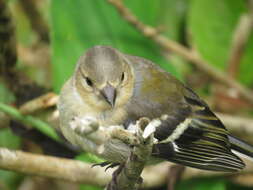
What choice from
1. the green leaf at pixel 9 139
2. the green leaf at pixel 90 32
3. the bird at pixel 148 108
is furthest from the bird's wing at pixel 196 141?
A: the green leaf at pixel 9 139

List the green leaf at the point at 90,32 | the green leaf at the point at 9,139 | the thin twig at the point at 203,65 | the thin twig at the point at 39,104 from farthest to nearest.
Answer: the thin twig at the point at 203,65
the green leaf at the point at 9,139
the green leaf at the point at 90,32
the thin twig at the point at 39,104

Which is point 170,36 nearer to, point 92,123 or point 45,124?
point 45,124

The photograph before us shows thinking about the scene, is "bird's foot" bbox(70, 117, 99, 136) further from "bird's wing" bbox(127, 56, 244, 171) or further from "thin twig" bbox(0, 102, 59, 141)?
"thin twig" bbox(0, 102, 59, 141)

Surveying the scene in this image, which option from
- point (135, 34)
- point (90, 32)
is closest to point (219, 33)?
point (135, 34)

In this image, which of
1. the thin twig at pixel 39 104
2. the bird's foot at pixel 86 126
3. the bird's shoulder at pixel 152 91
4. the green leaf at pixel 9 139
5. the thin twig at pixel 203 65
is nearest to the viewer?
the bird's foot at pixel 86 126

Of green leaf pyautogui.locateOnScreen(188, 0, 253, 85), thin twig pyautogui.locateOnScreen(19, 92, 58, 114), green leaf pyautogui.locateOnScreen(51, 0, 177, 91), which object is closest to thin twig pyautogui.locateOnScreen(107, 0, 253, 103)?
green leaf pyautogui.locateOnScreen(51, 0, 177, 91)

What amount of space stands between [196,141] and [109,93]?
0.91 m

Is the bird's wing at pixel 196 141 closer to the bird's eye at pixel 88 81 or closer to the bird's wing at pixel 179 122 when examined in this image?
the bird's wing at pixel 179 122

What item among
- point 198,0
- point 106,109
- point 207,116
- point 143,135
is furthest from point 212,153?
point 198,0

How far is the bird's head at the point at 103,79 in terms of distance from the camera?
8.71 ft

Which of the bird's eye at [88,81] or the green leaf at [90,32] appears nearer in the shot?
the bird's eye at [88,81]

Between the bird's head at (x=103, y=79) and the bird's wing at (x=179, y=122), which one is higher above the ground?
the bird's head at (x=103, y=79)

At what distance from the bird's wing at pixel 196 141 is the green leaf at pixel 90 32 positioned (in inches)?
40.3

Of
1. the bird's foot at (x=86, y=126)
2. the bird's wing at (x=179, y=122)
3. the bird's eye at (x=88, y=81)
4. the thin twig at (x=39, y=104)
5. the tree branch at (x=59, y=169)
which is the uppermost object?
the bird's foot at (x=86, y=126)
